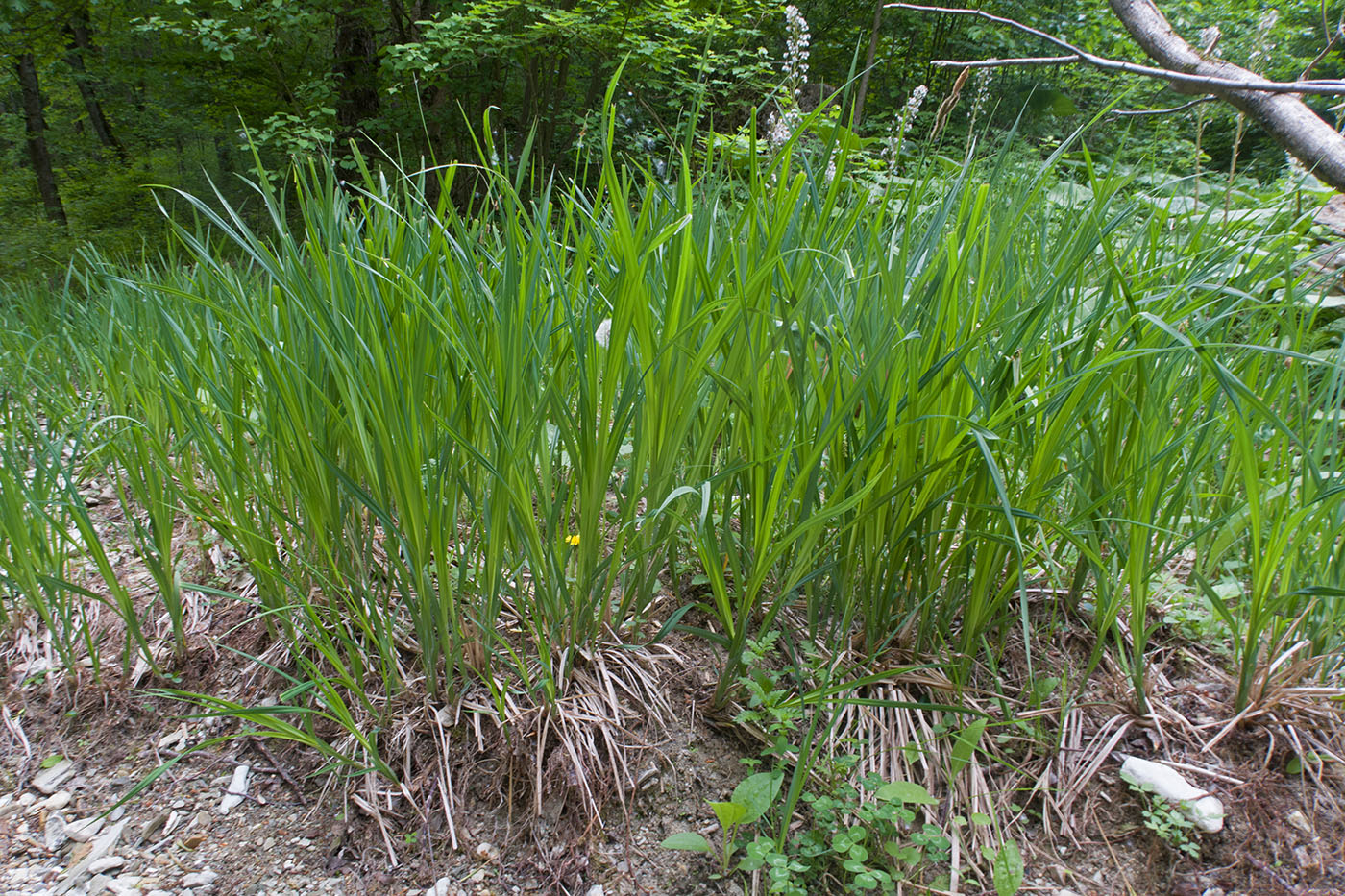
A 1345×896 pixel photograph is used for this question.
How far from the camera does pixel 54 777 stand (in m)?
1.09

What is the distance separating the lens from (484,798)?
40.0 inches

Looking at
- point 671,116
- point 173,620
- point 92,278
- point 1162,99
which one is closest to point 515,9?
point 671,116

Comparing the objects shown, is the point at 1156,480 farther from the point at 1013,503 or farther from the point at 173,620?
the point at 173,620

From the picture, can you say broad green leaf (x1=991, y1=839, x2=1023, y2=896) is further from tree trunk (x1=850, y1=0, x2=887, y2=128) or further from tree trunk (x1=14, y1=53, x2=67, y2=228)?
tree trunk (x1=14, y1=53, x2=67, y2=228)

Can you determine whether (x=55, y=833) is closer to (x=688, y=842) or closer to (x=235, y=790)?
(x=235, y=790)

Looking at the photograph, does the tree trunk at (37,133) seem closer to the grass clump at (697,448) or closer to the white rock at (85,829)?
the grass clump at (697,448)

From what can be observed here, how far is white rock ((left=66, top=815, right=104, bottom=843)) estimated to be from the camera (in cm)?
100

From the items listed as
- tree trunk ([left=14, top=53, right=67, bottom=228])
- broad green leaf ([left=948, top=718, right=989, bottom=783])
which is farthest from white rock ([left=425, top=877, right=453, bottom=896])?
tree trunk ([left=14, top=53, right=67, bottom=228])

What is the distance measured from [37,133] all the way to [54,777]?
873 centimetres

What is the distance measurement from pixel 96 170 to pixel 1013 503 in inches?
432

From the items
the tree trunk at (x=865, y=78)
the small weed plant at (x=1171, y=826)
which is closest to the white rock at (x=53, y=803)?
the small weed plant at (x=1171, y=826)

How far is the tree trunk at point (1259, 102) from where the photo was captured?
75.7 inches

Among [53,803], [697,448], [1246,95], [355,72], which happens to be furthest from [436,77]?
[53,803]

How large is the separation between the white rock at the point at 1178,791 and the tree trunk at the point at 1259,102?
1.57 m
